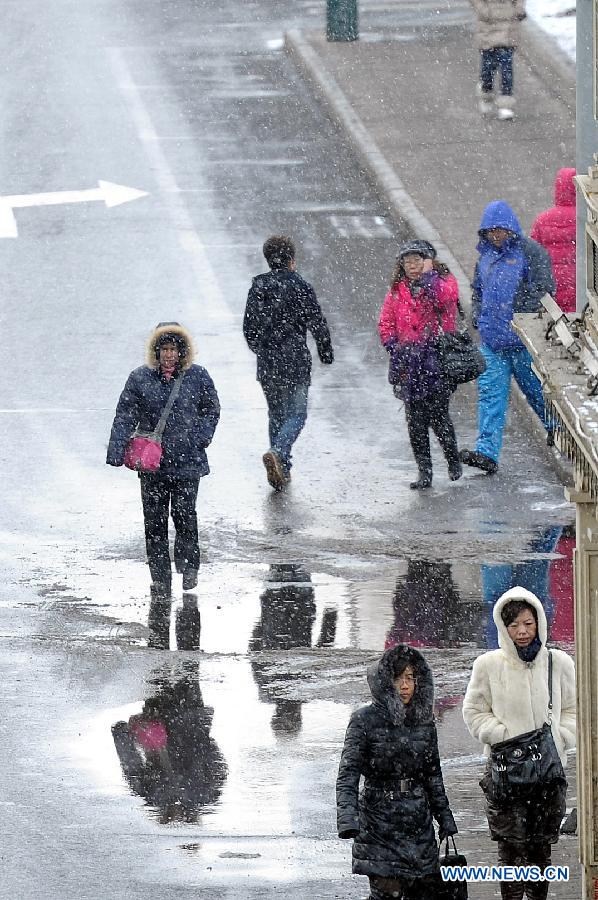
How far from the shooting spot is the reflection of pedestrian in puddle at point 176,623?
12508 millimetres

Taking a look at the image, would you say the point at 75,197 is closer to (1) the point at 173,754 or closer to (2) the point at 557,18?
(2) the point at 557,18

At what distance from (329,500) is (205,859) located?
602cm

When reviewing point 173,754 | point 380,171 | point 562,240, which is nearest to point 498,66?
point 380,171

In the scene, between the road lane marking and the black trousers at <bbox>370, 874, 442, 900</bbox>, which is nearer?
the black trousers at <bbox>370, 874, 442, 900</bbox>

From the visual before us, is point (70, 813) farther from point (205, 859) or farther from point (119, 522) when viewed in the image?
point (119, 522)

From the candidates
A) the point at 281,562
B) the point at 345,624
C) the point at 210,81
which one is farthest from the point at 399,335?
the point at 210,81

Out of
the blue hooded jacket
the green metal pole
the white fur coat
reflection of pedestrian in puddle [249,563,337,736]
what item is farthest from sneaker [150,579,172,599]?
the green metal pole

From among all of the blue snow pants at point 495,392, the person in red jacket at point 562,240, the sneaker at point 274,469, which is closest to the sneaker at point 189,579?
the sneaker at point 274,469

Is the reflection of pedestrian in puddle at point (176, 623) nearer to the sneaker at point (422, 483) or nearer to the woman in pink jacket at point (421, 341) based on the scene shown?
the sneaker at point (422, 483)

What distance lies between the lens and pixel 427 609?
13008mm

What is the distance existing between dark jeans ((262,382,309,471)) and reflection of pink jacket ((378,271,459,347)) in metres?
0.80

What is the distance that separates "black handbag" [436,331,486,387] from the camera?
50.1ft

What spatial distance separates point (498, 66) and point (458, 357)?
38.7ft

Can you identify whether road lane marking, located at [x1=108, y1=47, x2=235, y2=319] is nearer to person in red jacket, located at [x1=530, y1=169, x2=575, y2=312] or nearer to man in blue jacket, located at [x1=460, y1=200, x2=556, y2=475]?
A: person in red jacket, located at [x1=530, y1=169, x2=575, y2=312]
